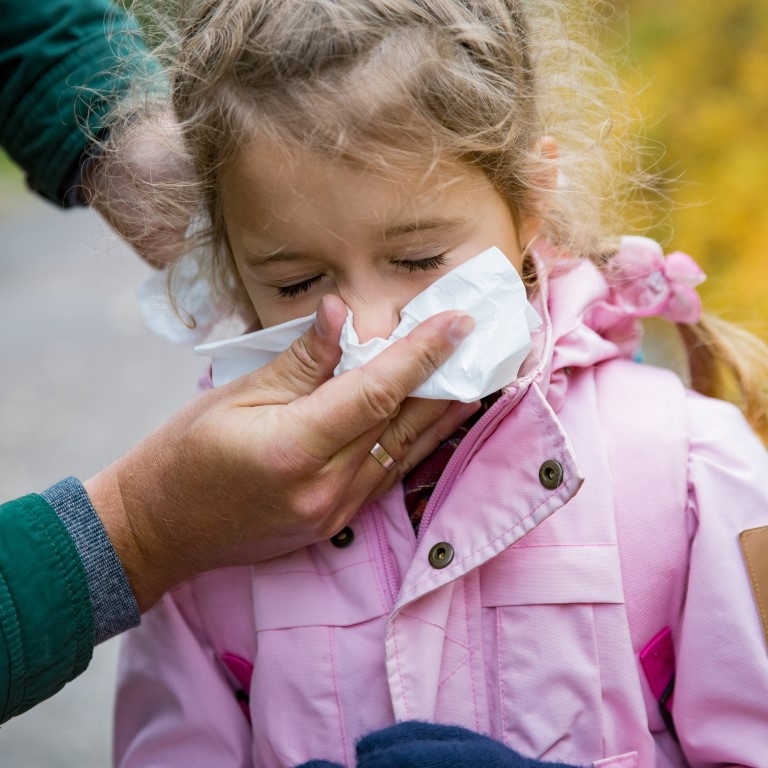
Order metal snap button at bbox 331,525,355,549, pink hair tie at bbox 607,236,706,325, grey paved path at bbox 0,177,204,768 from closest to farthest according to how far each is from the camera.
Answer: metal snap button at bbox 331,525,355,549
pink hair tie at bbox 607,236,706,325
grey paved path at bbox 0,177,204,768

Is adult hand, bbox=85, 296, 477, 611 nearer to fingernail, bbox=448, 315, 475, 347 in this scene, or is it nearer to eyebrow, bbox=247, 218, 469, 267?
fingernail, bbox=448, 315, 475, 347

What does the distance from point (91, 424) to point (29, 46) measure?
3447mm

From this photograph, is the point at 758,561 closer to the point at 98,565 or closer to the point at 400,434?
the point at 400,434

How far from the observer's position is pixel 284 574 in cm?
193

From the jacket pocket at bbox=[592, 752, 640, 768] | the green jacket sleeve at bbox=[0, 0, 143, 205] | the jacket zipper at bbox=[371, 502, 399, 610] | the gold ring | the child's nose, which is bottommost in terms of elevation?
the jacket pocket at bbox=[592, 752, 640, 768]

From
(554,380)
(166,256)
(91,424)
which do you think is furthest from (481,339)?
(91,424)

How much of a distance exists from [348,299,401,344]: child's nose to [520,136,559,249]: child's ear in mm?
360

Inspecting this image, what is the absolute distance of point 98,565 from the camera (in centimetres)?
184

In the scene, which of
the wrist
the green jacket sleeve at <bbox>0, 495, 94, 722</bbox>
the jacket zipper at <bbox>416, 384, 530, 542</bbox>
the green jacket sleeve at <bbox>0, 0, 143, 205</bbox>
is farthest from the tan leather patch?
the green jacket sleeve at <bbox>0, 0, 143, 205</bbox>

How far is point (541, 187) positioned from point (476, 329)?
371 mm

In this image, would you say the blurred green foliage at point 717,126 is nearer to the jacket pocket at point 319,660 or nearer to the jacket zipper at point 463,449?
the jacket zipper at point 463,449

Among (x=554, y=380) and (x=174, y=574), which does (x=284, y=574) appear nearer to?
(x=174, y=574)

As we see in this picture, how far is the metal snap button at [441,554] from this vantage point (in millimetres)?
1750

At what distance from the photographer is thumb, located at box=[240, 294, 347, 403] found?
1718mm
